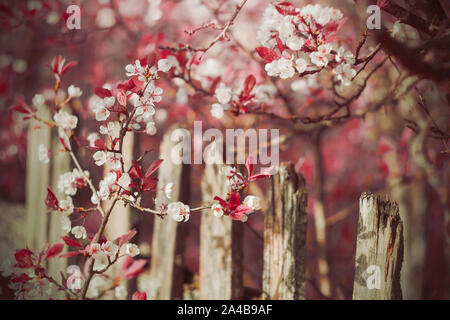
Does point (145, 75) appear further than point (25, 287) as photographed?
No

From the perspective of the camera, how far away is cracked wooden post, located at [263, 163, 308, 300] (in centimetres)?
118

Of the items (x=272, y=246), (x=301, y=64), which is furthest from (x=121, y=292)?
(x=301, y=64)

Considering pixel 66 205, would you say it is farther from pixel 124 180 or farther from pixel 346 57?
pixel 346 57

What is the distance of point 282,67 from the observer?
38.4 inches

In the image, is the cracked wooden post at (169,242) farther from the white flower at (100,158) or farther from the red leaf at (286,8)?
the red leaf at (286,8)

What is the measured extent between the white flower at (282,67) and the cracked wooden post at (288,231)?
332 mm

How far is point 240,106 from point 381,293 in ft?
2.47

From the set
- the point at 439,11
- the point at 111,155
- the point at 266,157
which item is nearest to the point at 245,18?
the point at 266,157

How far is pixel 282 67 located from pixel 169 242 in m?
0.86

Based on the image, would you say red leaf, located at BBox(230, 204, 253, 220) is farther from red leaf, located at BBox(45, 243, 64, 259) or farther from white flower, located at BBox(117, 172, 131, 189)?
red leaf, located at BBox(45, 243, 64, 259)

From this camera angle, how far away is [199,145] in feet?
4.64

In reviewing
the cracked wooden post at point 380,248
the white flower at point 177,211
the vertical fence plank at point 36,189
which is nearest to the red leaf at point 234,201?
the white flower at point 177,211

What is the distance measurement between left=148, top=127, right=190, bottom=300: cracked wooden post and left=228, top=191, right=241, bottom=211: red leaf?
0.46m
